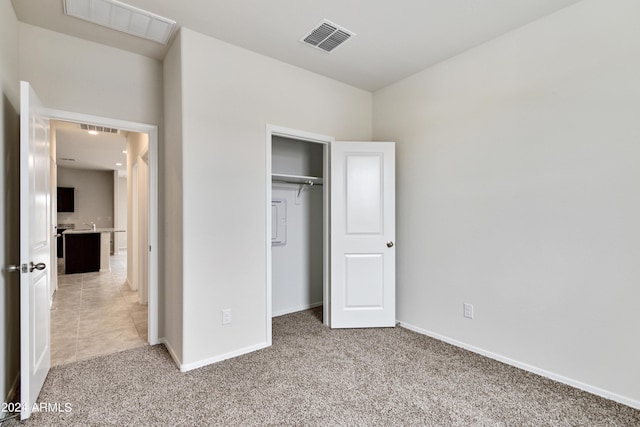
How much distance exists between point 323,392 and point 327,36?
8.89 ft

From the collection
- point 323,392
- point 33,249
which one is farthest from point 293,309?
point 33,249

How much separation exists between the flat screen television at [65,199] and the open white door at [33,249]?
8600mm

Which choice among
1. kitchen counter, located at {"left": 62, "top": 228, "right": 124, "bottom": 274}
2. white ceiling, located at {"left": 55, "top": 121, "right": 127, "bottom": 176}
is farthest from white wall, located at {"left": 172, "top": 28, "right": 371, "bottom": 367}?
kitchen counter, located at {"left": 62, "top": 228, "right": 124, "bottom": 274}

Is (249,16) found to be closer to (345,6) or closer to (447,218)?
(345,6)

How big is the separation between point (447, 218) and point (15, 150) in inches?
136

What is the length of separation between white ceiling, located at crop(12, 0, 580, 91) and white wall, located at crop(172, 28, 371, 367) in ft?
0.82

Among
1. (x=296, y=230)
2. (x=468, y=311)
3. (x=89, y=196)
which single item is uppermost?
(x=89, y=196)

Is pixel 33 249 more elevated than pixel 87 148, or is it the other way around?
pixel 87 148

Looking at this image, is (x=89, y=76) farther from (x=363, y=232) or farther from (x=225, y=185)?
(x=363, y=232)

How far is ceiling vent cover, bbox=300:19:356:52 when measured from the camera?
2.49m

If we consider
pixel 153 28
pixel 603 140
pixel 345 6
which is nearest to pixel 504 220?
pixel 603 140

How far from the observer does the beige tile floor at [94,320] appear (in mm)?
2883

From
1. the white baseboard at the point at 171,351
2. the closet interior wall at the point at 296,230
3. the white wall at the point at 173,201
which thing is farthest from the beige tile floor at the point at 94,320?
the closet interior wall at the point at 296,230

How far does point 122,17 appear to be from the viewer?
7.64 feet
